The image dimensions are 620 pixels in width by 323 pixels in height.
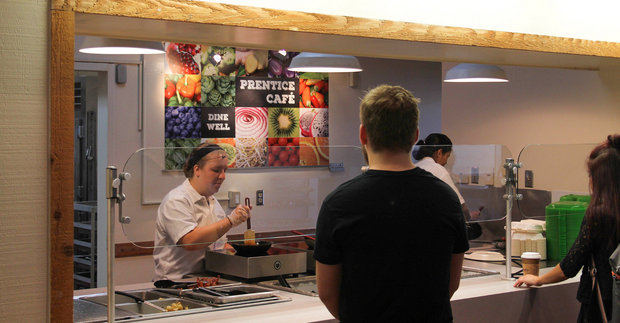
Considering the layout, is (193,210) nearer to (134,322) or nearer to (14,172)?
(134,322)

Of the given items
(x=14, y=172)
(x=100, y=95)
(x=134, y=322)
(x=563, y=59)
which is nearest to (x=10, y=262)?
(x=14, y=172)

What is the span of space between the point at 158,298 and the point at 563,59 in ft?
7.09

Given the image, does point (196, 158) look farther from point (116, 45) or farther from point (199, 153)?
point (116, 45)

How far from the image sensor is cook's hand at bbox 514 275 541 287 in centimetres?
300

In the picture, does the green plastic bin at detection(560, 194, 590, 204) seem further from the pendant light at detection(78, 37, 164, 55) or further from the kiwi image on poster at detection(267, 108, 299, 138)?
the kiwi image on poster at detection(267, 108, 299, 138)

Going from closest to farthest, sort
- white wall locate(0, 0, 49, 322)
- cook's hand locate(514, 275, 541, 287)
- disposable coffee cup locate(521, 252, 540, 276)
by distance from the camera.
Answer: white wall locate(0, 0, 49, 322) < cook's hand locate(514, 275, 541, 287) < disposable coffee cup locate(521, 252, 540, 276)

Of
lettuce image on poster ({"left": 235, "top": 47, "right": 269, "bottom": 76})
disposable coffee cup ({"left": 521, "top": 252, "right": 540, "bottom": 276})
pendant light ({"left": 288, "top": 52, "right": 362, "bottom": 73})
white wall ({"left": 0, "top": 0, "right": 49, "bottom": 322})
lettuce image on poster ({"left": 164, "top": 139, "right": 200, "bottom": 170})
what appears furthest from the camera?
lettuce image on poster ({"left": 235, "top": 47, "right": 269, "bottom": 76})

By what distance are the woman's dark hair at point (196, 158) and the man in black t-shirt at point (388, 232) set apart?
3.23 ft

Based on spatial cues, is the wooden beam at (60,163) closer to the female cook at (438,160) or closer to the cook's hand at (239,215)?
the cook's hand at (239,215)

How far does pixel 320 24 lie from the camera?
2420 millimetres

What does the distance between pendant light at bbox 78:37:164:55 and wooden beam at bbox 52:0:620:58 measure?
102 cm

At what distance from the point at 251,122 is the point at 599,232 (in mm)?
3523

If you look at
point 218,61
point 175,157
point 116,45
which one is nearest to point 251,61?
point 218,61

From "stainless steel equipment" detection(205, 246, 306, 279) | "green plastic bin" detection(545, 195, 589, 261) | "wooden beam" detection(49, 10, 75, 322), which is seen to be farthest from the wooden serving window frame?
"stainless steel equipment" detection(205, 246, 306, 279)
